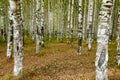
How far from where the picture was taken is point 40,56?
78.5ft

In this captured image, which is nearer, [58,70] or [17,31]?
[17,31]

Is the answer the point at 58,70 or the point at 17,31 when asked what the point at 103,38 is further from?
the point at 58,70

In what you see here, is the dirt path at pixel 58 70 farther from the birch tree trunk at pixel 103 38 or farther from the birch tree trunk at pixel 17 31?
the birch tree trunk at pixel 103 38

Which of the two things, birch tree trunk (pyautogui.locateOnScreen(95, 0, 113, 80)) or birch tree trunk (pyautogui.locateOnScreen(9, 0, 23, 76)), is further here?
birch tree trunk (pyautogui.locateOnScreen(9, 0, 23, 76))

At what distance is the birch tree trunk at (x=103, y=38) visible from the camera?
452 inches

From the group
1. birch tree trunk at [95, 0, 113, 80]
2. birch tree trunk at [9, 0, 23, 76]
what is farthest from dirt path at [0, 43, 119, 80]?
birch tree trunk at [95, 0, 113, 80]

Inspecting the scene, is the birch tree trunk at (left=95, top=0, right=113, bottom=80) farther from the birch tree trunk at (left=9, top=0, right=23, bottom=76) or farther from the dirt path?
the birch tree trunk at (left=9, top=0, right=23, bottom=76)

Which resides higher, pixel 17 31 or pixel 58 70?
pixel 17 31

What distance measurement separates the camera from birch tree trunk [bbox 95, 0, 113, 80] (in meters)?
11.5

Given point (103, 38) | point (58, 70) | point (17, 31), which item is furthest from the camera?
point (58, 70)

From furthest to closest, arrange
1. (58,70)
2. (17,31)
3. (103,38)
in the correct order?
(58,70), (17,31), (103,38)

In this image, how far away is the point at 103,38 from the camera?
38.1 ft

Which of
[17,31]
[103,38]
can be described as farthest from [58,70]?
[103,38]

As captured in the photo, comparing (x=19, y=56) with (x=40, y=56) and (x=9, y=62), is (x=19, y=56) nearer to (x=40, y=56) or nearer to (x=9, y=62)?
(x=9, y=62)
